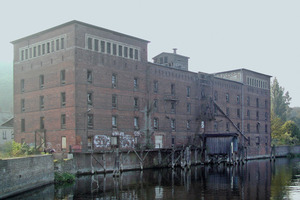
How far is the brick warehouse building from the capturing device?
47.6m

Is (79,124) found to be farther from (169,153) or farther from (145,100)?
(169,153)

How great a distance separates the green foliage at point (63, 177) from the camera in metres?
39.6

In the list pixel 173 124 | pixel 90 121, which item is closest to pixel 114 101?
pixel 90 121

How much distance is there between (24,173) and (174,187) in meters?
13.9

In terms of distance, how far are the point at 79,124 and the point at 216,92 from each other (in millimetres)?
31661

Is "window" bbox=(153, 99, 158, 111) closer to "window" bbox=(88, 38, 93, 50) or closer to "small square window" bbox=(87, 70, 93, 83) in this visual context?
"small square window" bbox=(87, 70, 93, 83)

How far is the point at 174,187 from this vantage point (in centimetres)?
3709

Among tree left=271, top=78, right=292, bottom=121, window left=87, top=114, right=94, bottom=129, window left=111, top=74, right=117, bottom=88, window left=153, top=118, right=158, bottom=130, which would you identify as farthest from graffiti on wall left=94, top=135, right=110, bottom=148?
tree left=271, top=78, right=292, bottom=121

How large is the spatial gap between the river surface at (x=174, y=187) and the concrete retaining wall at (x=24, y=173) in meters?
0.78

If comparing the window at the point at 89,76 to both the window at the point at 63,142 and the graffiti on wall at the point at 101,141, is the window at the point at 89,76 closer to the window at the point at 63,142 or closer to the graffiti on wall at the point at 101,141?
the graffiti on wall at the point at 101,141

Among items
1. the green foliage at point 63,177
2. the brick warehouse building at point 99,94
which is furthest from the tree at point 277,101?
the green foliage at point 63,177

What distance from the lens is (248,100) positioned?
7981cm

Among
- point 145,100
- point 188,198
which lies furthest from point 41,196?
point 145,100

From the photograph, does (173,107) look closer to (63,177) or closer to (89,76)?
(89,76)
